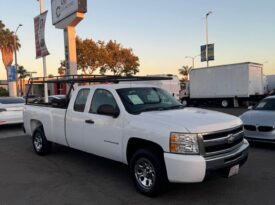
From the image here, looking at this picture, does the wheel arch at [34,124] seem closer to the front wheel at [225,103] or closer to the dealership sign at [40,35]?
the dealership sign at [40,35]

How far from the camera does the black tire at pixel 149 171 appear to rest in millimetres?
4805

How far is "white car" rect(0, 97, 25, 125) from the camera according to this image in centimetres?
1249

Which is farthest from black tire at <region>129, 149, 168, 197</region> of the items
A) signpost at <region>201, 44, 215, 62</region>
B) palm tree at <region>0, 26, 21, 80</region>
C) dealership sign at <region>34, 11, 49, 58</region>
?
palm tree at <region>0, 26, 21, 80</region>

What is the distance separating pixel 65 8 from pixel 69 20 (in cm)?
77

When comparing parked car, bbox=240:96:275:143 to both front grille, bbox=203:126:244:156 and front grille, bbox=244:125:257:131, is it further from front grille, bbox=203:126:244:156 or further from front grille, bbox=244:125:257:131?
front grille, bbox=203:126:244:156

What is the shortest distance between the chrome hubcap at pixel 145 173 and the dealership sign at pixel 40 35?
11522 mm

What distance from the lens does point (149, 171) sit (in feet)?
16.5

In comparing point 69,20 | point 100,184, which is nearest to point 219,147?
point 100,184

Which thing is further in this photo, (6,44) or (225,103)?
(6,44)

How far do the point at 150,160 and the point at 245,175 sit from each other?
7.38 ft

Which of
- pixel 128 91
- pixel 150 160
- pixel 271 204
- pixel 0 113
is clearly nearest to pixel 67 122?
pixel 128 91

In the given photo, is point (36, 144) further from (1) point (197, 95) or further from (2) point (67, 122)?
(1) point (197, 95)

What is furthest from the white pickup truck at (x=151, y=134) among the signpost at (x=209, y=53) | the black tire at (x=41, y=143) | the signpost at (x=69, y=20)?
the signpost at (x=209, y=53)

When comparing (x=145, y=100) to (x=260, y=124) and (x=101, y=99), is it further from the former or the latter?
(x=260, y=124)
